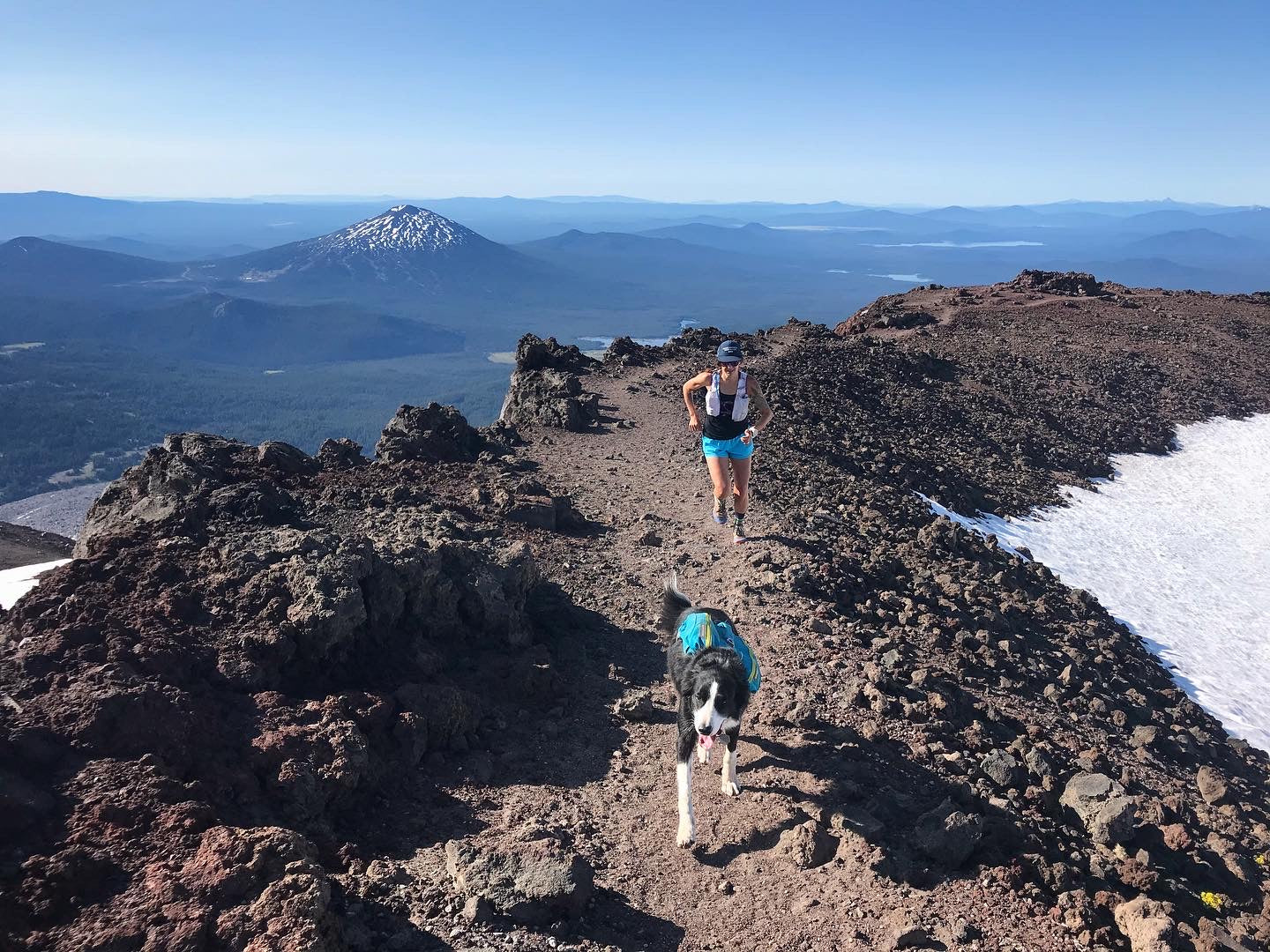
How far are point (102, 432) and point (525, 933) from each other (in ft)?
460

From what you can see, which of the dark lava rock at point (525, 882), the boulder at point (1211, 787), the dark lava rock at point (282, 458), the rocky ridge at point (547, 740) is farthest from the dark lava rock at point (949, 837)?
the dark lava rock at point (282, 458)

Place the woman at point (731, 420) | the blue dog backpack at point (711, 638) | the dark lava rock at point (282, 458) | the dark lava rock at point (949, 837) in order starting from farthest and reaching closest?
the dark lava rock at point (282, 458) → the woman at point (731, 420) → the blue dog backpack at point (711, 638) → the dark lava rock at point (949, 837)

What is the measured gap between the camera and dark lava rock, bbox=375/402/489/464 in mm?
11091

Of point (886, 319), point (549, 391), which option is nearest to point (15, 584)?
point (549, 391)

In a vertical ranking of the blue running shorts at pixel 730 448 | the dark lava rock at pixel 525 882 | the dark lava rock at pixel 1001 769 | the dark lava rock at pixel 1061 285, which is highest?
the dark lava rock at pixel 1061 285

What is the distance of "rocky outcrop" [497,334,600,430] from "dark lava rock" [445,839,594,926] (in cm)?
→ 992

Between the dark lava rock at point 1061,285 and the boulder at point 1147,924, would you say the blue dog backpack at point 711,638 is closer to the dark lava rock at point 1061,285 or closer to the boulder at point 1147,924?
the boulder at point 1147,924

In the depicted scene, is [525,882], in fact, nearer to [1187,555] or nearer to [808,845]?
[808,845]

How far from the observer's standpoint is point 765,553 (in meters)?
8.59

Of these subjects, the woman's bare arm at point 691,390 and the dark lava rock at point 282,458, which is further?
the dark lava rock at point 282,458

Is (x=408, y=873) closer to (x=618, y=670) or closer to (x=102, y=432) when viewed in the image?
(x=618, y=670)

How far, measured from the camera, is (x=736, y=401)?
8438mm

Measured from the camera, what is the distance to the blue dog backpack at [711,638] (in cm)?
502

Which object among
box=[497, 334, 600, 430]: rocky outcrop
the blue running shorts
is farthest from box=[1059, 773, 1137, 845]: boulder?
box=[497, 334, 600, 430]: rocky outcrop
